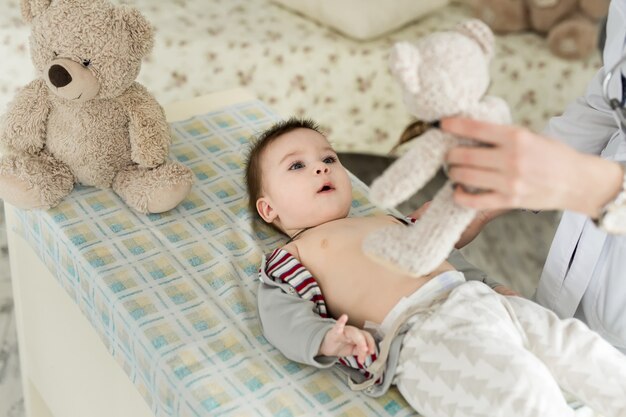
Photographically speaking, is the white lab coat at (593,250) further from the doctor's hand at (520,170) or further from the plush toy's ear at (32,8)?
the plush toy's ear at (32,8)

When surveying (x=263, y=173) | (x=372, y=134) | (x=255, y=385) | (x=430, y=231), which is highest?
(x=430, y=231)

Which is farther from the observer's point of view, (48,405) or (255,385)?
(48,405)

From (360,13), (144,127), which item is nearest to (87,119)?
(144,127)

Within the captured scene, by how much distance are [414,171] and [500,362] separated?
0.34m

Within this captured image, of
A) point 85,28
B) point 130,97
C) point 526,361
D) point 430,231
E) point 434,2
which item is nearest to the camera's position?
point 430,231

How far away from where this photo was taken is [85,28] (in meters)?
1.37

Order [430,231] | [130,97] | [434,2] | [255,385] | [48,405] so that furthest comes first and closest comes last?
1. [434,2]
2. [48,405]
3. [130,97]
4. [255,385]
5. [430,231]

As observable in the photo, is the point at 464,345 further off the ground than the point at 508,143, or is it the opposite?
the point at 508,143

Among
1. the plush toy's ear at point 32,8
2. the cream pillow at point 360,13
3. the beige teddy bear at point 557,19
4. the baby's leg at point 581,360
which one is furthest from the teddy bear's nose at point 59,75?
the beige teddy bear at point 557,19

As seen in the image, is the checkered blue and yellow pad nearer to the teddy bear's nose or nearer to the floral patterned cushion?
the teddy bear's nose

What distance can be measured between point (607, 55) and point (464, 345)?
538mm

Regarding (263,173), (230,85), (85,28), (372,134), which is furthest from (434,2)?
(85,28)

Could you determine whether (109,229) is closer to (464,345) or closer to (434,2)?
(464,345)

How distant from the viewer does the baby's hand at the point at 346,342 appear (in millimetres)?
1187
